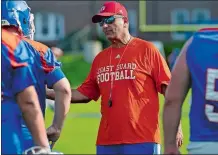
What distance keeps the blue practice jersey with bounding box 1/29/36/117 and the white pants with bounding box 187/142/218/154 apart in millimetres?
882

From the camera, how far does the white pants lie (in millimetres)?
4184

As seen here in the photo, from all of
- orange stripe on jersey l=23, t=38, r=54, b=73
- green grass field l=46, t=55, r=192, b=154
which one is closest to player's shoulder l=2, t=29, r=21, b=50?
orange stripe on jersey l=23, t=38, r=54, b=73

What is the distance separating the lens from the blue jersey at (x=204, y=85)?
4.12 meters

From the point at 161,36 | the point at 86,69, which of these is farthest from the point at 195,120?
the point at 161,36

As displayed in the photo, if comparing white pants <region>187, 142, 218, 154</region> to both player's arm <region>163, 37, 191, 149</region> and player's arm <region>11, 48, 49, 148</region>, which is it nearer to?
player's arm <region>163, 37, 191, 149</region>

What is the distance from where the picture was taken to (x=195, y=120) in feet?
13.8

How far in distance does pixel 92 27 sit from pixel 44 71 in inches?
1023

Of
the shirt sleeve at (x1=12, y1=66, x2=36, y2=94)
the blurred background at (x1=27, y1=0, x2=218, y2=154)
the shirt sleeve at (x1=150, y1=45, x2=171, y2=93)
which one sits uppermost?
the shirt sleeve at (x1=12, y1=66, x2=36, y2=94)

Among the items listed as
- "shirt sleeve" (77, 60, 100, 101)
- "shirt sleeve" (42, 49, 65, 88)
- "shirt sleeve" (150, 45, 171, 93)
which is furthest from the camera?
"shirt sleeve" (77, 60, 100, 101)

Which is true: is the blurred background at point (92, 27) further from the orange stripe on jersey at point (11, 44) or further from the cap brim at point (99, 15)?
the orange stripe on jersey at point (11, 44)

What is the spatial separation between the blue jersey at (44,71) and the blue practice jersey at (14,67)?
20 cm

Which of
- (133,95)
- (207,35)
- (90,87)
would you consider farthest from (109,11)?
(207,35)

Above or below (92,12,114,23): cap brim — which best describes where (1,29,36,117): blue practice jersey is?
above

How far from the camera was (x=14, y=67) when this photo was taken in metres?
4.09
